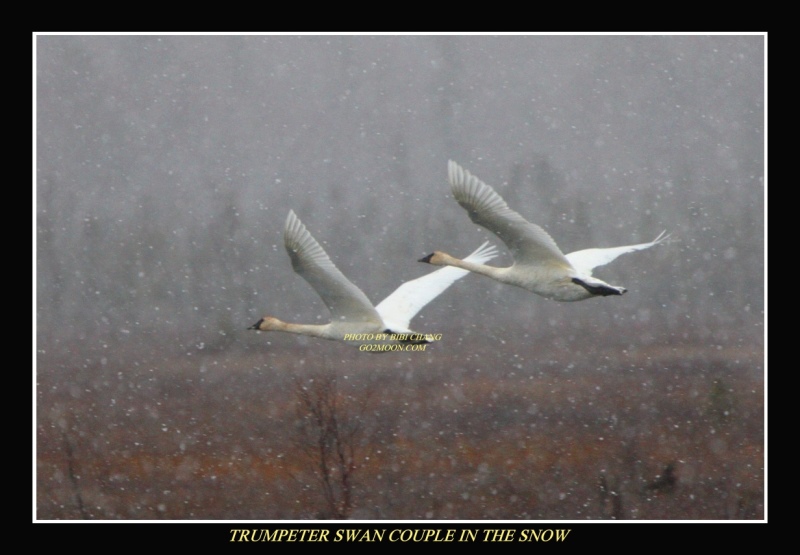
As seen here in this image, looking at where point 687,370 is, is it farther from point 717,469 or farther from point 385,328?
point 385,328

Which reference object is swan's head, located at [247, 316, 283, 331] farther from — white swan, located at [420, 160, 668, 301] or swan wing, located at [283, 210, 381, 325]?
white swan, located at [420, 160, 668, 301]

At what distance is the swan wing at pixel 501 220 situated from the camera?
6449 millimetres

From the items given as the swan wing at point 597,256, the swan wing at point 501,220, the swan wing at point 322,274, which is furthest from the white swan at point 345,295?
the swan wing at point 501,220

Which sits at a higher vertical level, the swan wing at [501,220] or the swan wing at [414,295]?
the swan wing at [501,220]

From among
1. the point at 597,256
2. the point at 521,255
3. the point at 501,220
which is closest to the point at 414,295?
the point at 521,255

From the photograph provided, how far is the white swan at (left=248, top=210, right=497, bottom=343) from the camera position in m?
6.69

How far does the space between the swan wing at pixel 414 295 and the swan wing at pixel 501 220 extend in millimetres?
1008

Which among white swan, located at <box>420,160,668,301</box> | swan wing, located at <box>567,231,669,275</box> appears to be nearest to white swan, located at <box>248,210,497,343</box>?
white swan, located at <box>420,160,668,301</box>

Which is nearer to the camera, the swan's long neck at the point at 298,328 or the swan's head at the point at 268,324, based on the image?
the swan's long neck at the point at 298,328

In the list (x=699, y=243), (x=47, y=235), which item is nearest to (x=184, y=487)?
(x=47, y=235)

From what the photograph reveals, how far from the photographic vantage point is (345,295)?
6961mm

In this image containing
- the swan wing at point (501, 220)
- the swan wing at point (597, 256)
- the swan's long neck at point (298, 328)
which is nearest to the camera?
the swan wing at point (501, 220)

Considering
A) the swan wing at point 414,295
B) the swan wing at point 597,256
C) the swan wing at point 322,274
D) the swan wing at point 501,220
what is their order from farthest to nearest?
the swan wing at point 597,256, the swan wing at point 414,295, the swan wing at point 322,274, the swan wing at point 501,220

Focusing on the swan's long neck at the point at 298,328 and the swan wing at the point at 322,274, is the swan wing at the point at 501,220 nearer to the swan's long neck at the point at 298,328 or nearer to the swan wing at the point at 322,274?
the swan wing at the point at 322,274
